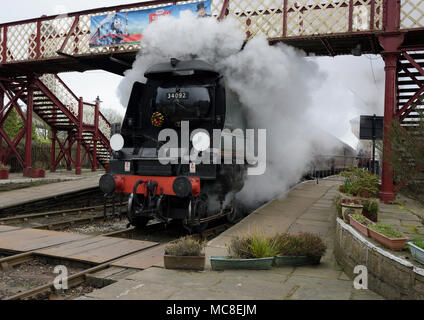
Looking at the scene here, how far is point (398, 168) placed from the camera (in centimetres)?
367

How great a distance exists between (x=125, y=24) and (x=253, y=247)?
810 cm

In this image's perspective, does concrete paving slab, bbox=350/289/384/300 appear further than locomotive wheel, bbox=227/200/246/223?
No

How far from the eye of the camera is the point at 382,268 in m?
3.34

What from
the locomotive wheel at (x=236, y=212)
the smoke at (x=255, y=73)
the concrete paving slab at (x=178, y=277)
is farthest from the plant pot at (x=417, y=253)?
the smoke at (x=255, y=73)

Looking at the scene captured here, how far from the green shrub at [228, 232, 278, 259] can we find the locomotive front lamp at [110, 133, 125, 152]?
3.26 metres

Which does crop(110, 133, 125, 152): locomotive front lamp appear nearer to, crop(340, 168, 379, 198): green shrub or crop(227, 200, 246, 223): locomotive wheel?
crop(227, 200, 246, 223): locomotive wheel

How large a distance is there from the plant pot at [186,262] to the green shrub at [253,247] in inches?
17.6

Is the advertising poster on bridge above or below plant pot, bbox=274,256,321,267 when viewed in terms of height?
above

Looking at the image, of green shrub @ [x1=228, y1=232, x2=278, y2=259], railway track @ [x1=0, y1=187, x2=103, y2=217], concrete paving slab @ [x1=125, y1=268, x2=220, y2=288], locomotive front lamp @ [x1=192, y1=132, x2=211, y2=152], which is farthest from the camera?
railway track @ [x1=0, y1=187, x2=103, y2=217]

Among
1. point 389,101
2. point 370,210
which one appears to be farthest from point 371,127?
point 370,210

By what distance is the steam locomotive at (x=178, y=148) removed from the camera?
6219 mm

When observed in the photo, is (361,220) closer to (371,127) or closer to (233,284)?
(233,284)

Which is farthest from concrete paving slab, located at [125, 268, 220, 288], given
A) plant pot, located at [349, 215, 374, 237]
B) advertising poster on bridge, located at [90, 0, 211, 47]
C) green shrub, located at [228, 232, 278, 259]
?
advertising poster on bridge, located at [90, 0, 211, 47]

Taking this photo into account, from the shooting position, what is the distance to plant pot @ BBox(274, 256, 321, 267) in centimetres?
454
